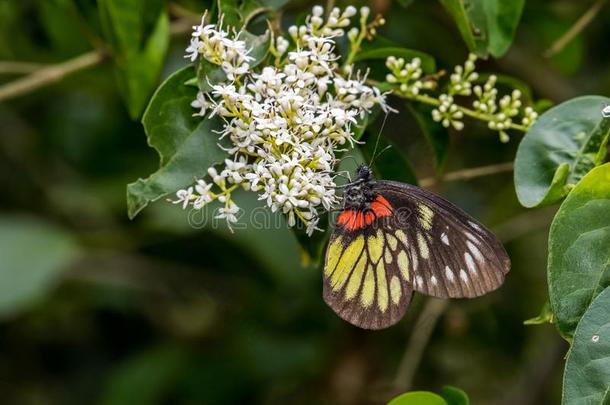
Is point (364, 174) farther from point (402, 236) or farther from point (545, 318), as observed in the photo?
point (545, 318)

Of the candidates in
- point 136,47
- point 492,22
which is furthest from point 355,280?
point 136,47

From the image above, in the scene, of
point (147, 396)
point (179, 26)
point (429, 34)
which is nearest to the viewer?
point (179, 26)

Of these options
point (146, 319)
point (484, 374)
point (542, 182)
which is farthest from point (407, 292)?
point (146, 319)

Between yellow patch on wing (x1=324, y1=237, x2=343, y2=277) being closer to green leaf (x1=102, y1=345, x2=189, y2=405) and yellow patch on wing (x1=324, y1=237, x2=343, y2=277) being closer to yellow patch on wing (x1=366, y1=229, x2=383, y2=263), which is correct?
yellow patch on wing (x1=366, y1=229, x2=383, y2=263)

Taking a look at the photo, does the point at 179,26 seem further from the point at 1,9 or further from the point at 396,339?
the point at 396,339

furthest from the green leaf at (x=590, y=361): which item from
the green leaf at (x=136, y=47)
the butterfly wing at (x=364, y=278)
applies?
the green leaf at (x=136, y=47)

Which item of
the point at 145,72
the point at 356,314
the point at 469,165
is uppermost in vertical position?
the point at 145,72

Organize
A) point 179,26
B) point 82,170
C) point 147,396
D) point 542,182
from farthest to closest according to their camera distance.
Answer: point 82,170
point 147,396
point 179,26
point 542,182

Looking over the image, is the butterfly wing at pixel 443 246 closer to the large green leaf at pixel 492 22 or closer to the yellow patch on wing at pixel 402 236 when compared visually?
the yellow patch on wing at pixel 402 236
